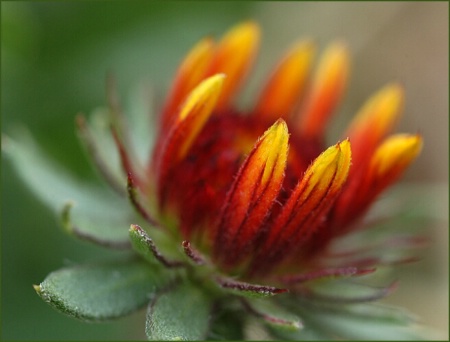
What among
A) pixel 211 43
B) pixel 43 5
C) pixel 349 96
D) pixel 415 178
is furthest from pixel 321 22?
pixel 211 43

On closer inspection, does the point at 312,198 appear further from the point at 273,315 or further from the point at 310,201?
the point at 273,315

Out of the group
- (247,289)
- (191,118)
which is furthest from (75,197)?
(247,289)

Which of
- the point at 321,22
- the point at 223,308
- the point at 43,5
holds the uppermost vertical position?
the point at 321,22

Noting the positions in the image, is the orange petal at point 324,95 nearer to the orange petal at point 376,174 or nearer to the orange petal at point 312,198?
the orange petal at point 376,174

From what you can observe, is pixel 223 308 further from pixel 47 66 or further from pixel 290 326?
pixel 47 66

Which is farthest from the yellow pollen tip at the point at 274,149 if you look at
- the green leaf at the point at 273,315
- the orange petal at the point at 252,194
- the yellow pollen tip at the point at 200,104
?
the green leaf at the point at 273,315

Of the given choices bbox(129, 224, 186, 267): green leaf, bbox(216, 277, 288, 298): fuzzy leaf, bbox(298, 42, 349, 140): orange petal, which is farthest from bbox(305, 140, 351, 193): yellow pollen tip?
bbox(298, 42, 349, 140): orange petal

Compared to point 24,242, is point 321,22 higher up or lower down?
higher up
